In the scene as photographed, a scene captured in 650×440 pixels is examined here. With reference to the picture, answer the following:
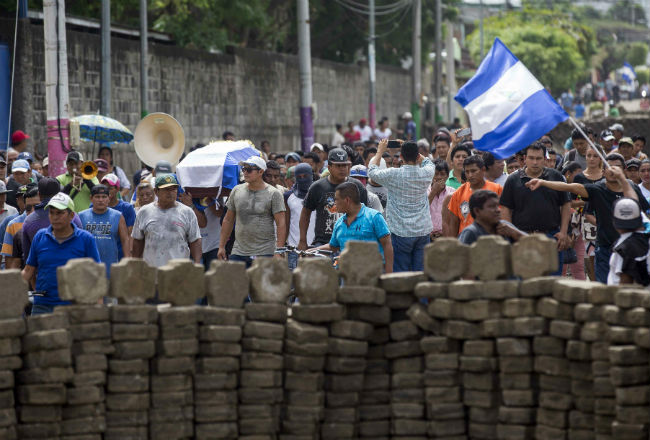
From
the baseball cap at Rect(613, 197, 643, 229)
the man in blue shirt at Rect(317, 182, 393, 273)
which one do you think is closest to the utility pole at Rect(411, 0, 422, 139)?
the man in blue shirt at Rect(317, 182, 393, 273)

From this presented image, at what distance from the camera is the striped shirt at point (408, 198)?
1094 cm

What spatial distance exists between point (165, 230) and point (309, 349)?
3545mm

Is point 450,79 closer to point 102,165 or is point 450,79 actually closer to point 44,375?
point 102,165

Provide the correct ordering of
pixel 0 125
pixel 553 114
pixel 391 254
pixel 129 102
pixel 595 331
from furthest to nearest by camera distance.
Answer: pixel 129 102
pixel 0 125
pixel 553 114
pixel 391 254
pixel 595 331

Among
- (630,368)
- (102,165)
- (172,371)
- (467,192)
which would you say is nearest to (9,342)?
(172,371)

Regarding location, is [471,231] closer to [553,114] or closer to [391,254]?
[391,254]

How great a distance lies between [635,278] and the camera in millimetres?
7438

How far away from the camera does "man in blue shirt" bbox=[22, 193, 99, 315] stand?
8.47 metres

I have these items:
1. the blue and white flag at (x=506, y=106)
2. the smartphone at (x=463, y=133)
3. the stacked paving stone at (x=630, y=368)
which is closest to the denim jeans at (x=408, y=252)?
the blue and white flag at (x=506, y=106)

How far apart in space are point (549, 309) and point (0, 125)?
15.7 m

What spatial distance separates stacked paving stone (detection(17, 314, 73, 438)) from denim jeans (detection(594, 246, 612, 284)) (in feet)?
15.8

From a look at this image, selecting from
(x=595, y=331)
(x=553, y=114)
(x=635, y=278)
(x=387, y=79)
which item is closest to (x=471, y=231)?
(x=635, y=278)

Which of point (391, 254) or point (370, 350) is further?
point (391, 254)

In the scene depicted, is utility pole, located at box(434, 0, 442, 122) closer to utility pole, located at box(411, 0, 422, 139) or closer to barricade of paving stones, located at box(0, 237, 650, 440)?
utility pole, located at box(411, 0, 422, 139)
